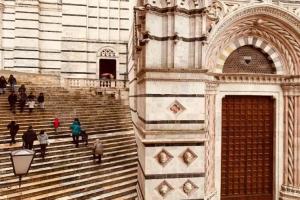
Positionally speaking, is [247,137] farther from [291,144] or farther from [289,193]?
[289,193]

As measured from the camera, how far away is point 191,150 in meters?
6.77

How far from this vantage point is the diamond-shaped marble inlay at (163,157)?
6578 millimetres

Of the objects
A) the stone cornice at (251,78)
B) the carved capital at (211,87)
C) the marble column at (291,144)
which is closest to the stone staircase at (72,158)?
the carved capital at (211,87)

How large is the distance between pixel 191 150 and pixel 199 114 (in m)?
0.85

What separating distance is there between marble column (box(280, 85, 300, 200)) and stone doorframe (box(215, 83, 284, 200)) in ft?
0.41

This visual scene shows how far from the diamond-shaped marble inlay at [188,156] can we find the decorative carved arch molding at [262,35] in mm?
2754

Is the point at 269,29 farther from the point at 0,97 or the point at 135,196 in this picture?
the point at 0,97

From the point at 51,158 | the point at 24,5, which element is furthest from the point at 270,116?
the point at 24,5

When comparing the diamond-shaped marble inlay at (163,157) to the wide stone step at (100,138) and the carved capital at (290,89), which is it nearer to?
the wide stone step at (100,138)

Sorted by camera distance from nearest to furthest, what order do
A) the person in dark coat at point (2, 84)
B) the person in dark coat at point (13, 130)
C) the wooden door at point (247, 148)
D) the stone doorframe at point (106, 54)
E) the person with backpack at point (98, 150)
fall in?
the wooden door at point (247, 148) → the person in dark coat at point (13, 130) → the person with backpack at point (98, 150) → the person in dark coat at point (2, 84) → the stone doorframe at point (106, 54)

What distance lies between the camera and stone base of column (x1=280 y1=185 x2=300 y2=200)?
901 cm

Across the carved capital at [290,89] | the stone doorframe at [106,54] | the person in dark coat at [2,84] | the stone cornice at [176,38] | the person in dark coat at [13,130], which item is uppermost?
the stone doorframe at [106,54]

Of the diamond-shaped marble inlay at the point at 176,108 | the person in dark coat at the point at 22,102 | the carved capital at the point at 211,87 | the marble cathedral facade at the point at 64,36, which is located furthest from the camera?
the marble cathedral facade at the point at 64,36

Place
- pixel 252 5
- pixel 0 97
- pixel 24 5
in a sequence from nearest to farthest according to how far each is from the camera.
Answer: pixel 252 5, pixel 0 97, pixel 24 5
